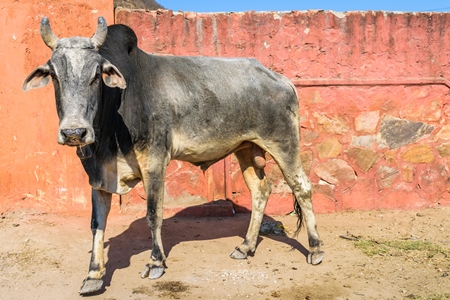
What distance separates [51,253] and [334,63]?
13.4ft

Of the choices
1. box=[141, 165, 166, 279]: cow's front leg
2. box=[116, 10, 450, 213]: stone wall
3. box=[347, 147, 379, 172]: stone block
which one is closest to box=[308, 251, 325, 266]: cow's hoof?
box=[141, 165, 166, 279]: cow's front leg

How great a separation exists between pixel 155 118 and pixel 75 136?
44.9 inches

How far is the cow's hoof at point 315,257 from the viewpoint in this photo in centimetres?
520

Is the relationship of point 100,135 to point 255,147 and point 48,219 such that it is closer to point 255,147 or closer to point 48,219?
point 255,147

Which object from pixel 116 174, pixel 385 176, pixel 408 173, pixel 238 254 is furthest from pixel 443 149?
pixel 116 174

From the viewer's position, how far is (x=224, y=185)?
22.7 feet

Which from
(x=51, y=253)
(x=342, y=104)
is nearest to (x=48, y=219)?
(x=51, y=253)

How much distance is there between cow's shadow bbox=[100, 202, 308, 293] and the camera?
17.7 feet

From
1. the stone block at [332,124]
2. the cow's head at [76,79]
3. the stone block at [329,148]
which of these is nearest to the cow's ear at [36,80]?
the cow's head at [76,79]

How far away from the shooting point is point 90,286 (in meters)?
4.41

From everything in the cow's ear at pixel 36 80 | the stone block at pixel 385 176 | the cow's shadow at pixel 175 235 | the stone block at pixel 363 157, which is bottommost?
the cow's shadow at pixel 175 235

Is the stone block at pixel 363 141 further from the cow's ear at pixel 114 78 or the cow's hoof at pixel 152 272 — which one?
the cow's ear at pixel 114 78

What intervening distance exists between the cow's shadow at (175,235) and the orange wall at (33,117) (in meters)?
0.93

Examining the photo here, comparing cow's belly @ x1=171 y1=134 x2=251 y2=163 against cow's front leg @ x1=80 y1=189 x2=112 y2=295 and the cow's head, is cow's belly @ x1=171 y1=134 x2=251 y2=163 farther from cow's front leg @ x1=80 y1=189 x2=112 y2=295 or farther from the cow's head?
the cow's head
